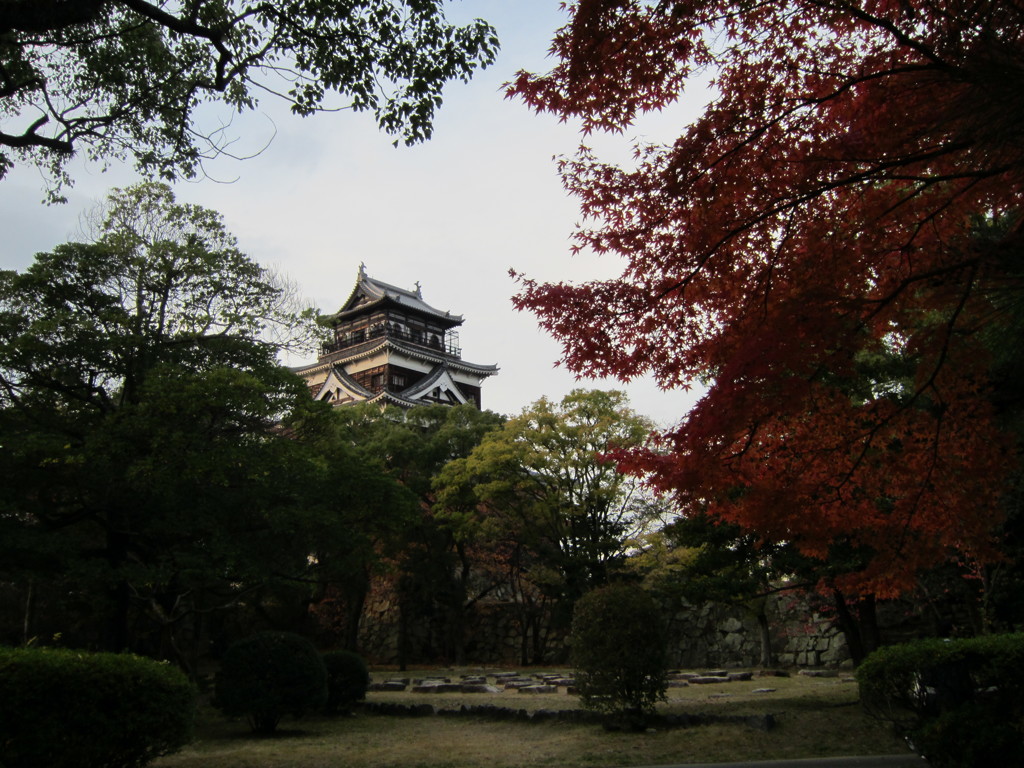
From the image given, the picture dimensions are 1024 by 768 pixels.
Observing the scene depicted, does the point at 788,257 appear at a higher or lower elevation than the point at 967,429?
higher

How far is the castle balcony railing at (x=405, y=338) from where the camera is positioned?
127 feet

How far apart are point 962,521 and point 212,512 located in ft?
31.4

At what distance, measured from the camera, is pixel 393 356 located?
37906mm

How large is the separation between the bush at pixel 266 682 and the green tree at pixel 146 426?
149 centimetres

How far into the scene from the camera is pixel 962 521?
17.8ft

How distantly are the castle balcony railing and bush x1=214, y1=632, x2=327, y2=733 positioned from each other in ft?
93.3

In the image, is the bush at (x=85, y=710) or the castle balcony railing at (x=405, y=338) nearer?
the bush at (x=85, y=710)

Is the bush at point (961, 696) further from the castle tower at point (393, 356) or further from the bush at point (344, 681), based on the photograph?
the castle tower at point (393, 356)

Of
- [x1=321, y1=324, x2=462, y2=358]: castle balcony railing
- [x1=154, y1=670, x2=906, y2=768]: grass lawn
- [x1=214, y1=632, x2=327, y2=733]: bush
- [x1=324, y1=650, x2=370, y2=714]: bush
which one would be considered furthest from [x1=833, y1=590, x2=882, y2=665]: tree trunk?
[x1=321, y1=324, x2=462, y2=358]: castle balcony railing

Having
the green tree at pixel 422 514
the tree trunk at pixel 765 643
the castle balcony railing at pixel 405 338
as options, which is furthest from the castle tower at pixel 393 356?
the tree trunk at pixel 765 643

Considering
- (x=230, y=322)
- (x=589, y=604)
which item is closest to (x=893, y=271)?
(x=589, y=604)

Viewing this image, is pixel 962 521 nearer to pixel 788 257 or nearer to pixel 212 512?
pixel 788 257

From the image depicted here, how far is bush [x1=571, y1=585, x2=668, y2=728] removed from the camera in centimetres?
851

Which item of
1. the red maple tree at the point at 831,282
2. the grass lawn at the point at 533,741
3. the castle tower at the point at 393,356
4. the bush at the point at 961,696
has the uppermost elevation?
the castle tower at the point at 393,356
